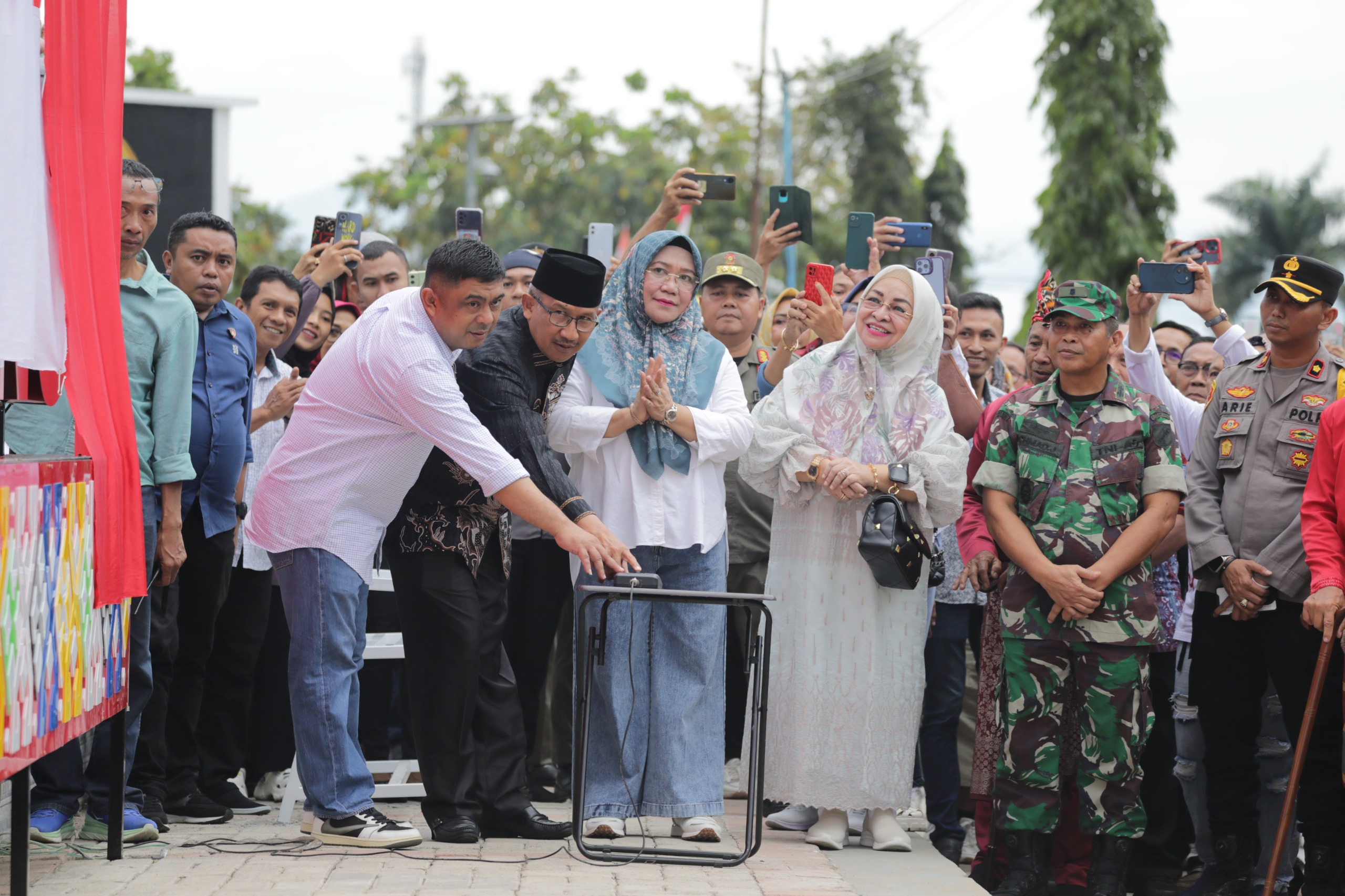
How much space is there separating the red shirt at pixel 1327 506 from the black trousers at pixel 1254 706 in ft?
0.87

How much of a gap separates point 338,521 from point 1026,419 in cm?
245

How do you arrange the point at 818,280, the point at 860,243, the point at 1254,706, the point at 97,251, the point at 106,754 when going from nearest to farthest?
the point at 97,251 < the point at 106,754 < the point at 1254,706 < the point at 818,280 < the point at 860,243

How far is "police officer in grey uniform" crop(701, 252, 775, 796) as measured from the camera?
5.68 m

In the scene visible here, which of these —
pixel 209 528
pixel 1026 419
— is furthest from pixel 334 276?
pixel 1026 419

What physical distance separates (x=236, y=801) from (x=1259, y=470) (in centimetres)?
415

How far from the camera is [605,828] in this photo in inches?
172

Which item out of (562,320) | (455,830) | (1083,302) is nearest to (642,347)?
(562,320)

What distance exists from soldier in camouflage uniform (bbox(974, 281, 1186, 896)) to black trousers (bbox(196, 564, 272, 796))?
9.59 feet

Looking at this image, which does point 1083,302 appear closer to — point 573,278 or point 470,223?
point 573,278

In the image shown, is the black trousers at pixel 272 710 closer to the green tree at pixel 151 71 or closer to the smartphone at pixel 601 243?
the smartphone at pixel 601 243

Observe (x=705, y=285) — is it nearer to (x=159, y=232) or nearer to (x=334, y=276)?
(x=334, y=276)

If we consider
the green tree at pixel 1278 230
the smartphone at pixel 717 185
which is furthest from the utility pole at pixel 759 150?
the smartphone at pixel 717 185

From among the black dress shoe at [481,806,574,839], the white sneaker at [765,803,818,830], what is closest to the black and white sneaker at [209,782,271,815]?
the black dress shoe at [481,806,574,839]

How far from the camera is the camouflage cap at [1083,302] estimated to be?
15.2 ft
